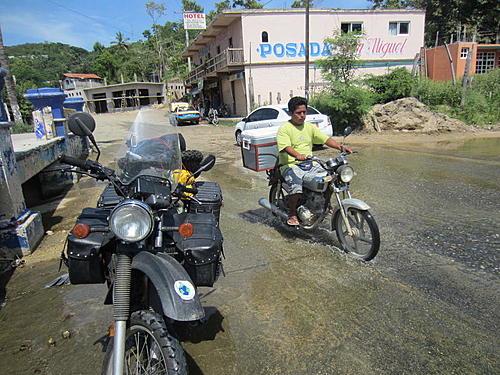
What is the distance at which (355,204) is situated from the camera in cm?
388

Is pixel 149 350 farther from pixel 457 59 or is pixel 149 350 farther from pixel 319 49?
pixel 457 59

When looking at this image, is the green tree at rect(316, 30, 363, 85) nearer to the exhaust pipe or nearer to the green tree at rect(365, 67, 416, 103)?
the green tree at rect(365, 67, 416, 103)

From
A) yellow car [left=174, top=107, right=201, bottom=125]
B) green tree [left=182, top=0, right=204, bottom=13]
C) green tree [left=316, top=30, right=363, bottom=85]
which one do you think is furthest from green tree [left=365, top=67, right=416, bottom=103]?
green tree [left=182, top=0, right=204, bottom=13]

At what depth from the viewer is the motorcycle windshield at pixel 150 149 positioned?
103 inches

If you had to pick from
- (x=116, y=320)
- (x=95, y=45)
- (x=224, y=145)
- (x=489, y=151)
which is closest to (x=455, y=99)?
(x=489, y=151)

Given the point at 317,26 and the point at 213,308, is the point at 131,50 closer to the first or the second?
the point at 317,26

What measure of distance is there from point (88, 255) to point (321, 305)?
6.64 feet

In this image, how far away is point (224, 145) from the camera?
46.7ft

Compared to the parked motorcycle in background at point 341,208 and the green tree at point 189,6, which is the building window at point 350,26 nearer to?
the parked motorcycle in background at point 341,208

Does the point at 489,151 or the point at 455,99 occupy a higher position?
the point at 455,99

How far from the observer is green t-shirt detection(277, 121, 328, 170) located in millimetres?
4578

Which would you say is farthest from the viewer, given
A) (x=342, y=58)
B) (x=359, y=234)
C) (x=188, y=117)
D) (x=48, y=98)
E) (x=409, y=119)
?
(x=188, y=117)

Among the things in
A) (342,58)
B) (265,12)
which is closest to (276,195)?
(342,58)

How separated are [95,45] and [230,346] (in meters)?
89.3
